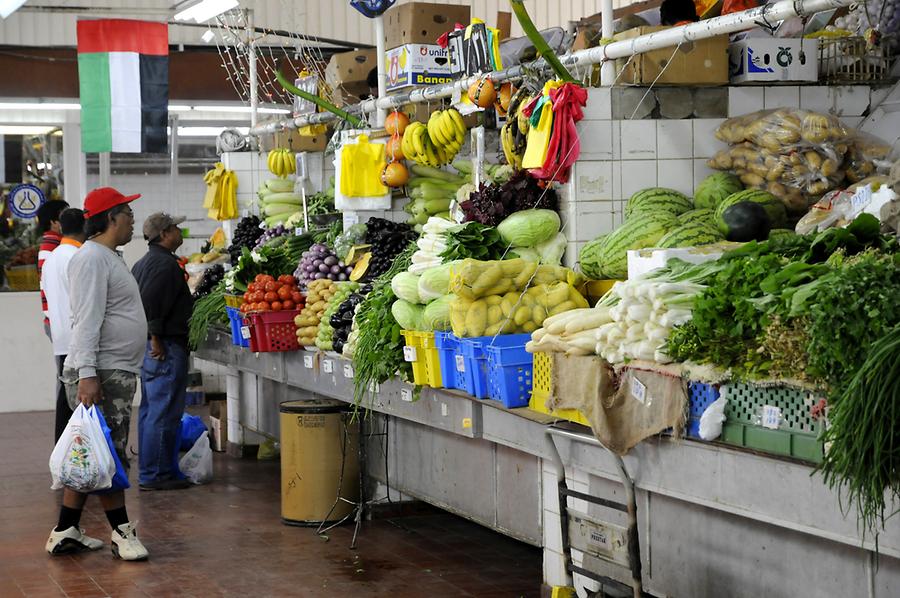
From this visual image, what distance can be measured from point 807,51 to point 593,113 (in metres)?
1.16

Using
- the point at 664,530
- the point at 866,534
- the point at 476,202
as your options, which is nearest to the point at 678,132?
the point at 476,202

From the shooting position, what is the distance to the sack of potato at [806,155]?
223 inches

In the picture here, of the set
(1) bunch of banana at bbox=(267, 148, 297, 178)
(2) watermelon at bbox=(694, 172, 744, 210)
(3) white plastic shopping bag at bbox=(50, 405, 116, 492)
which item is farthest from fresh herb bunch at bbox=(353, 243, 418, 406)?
(1) bunch of banana at bbox=(267, 148, 297, 178)

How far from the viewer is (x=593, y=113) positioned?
5957 millimetres

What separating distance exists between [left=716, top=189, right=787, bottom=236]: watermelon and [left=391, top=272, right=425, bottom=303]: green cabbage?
5.08ft

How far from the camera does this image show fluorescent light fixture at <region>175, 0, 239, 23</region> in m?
10.1

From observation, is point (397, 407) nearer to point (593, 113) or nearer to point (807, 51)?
point (593, 113)

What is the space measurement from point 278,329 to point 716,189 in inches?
134

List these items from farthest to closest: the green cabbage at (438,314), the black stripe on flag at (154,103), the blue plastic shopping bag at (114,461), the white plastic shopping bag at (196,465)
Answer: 1. the black stripe on flag at (154,103)
2. the white plastic shopping bag at (196,465)
3. the blue plastic shopping bag at (114,461)
4. the green cabbage at (438,314)

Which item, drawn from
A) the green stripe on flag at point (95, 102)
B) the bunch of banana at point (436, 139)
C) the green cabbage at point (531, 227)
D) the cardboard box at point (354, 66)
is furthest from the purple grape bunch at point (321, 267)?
the green stripe on flag at point (95, 102)

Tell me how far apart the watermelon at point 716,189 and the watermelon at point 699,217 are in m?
0.10

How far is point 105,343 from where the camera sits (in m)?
6.69

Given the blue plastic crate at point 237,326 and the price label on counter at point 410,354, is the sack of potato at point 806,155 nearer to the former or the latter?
the price label on counter at point 410,354

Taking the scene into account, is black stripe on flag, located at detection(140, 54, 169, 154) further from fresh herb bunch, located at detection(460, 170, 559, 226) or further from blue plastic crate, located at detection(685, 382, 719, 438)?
blue plastic crate, located at detection(685, 382, 719, 438)
